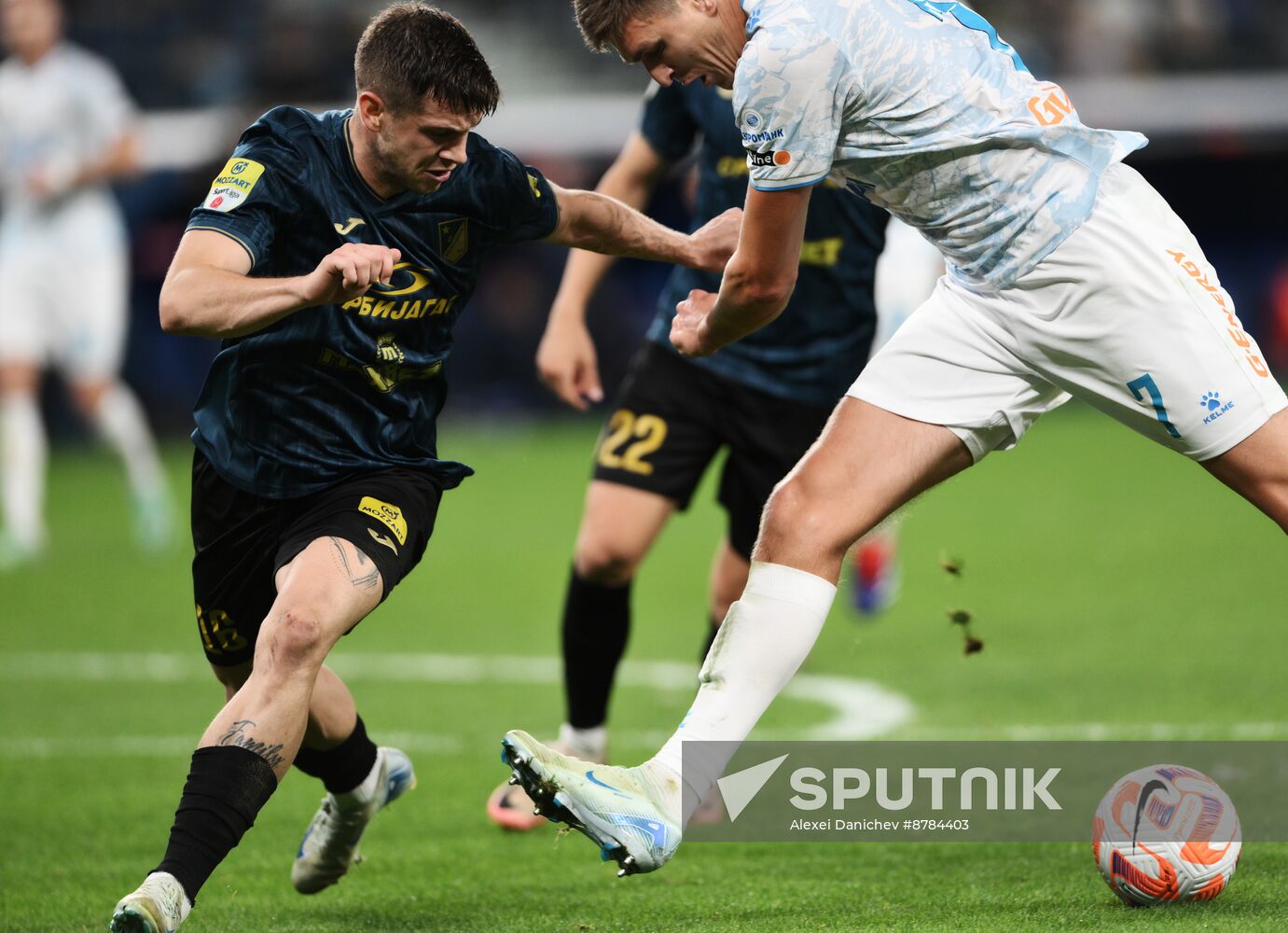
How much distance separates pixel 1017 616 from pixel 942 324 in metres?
4.72

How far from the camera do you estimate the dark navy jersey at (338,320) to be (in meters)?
4.01

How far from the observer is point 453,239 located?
4.20 m

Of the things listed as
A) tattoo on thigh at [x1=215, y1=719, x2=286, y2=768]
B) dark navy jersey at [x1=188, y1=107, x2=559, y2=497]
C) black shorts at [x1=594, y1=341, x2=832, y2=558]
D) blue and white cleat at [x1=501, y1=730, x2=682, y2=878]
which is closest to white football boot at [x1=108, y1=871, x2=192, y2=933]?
tattoo on thigh at [x1=215, y1=719, x2=286, y2=768]

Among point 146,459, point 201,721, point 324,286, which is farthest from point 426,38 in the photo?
point 146,459

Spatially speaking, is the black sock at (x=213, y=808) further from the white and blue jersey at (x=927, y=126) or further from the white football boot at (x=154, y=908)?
the white and blue jersey at (x=927, y=126)

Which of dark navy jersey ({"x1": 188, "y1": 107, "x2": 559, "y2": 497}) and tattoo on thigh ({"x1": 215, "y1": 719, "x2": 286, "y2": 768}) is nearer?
tattoo on thigh ({"x1": 215, "y1": 719, "x2": 286, "y2": 768})

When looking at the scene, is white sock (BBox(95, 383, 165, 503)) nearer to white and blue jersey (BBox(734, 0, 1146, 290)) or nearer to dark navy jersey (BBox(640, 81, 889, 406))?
dark navy jersey (BBox(640, 81, 889, 406))

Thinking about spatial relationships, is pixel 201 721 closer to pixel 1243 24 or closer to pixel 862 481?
pixel 862 481

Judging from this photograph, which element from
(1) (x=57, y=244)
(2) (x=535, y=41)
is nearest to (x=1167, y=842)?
(1) (x=57, y=244)

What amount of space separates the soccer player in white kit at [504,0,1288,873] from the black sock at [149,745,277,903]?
2.19ft

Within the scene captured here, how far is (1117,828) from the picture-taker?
396 centimetres

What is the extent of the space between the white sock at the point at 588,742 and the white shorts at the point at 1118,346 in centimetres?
188

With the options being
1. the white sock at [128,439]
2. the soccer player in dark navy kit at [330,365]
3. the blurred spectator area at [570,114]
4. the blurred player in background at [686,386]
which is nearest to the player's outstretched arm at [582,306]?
the blurred player in background at [686,386]

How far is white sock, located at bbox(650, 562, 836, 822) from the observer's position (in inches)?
146
